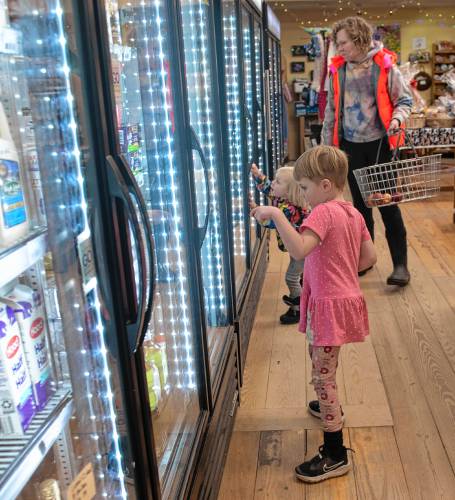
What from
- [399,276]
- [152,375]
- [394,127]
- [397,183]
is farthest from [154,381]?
[399,276]

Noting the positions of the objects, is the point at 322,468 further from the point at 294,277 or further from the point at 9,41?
the point at 9,41

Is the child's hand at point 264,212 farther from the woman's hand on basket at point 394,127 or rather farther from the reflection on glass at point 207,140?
the woman's hand on basket at point 394,127

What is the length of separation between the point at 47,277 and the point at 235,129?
2358 mm

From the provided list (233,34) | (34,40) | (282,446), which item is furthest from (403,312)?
(34,40)

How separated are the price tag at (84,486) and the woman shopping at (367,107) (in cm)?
313

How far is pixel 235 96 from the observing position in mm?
3367

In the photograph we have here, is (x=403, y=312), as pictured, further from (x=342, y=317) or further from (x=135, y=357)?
(x=135, y=357)

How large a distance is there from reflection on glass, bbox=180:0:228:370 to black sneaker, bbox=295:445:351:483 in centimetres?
52

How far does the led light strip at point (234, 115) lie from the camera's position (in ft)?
10.6

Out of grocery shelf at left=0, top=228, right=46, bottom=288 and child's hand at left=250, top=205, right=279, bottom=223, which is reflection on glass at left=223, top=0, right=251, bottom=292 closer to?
child's hand at left=250, top=205, right=279, bottom=223

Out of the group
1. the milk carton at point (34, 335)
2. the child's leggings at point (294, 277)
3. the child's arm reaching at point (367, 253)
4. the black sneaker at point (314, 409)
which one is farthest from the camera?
the child's leggings at point (294, 277)

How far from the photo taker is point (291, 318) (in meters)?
3.67

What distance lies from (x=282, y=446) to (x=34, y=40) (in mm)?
1922

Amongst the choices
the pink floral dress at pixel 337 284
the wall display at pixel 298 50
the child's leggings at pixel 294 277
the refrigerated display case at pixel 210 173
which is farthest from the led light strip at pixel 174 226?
the wall display at pixel 298 50
